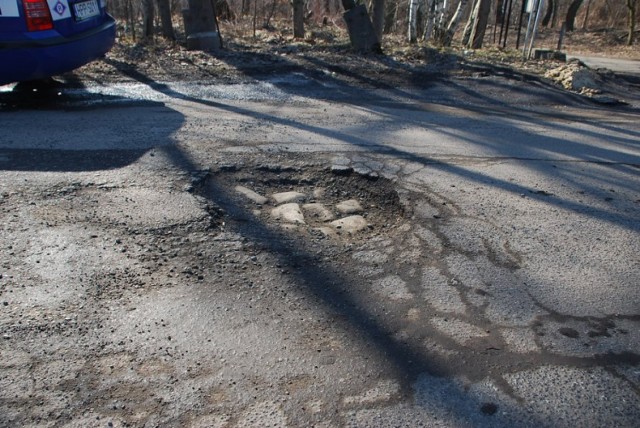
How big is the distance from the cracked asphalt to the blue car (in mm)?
771

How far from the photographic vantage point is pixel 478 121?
251 inches

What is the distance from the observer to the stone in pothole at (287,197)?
4105 mm

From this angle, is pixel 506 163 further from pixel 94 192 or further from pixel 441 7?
pixel 441 7

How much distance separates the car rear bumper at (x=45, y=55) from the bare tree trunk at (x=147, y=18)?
16.7 ft

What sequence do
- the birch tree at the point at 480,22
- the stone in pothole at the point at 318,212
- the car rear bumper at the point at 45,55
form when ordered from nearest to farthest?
the stone in pothole at the point at 318,212 < the car rear bumper at the point at 45,55 < the birch tree at the point at 480,22

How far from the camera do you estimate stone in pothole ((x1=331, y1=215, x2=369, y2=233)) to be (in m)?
3.72

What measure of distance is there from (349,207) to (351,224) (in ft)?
0.98

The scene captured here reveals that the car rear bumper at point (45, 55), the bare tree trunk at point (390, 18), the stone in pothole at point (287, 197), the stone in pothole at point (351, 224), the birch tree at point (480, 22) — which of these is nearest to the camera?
the stone in pothole at point (351, 224)

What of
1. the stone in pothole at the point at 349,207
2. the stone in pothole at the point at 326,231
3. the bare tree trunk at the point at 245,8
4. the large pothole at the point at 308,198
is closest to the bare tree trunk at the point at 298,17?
the bare tree trunk at the point at 245,8

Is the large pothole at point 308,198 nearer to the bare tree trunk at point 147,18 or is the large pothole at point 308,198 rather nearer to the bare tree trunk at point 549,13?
the bare tree trunk at point 147,18

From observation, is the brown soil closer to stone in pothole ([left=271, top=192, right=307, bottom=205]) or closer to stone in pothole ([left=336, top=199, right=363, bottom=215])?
stone in pothole ([left=271, top=192, right=307, bottom=205])

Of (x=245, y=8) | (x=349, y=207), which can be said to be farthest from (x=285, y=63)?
(x=245, y=8)

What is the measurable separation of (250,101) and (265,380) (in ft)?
16.6

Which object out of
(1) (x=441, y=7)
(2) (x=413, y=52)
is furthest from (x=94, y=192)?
(1) (x=441, y=7)
